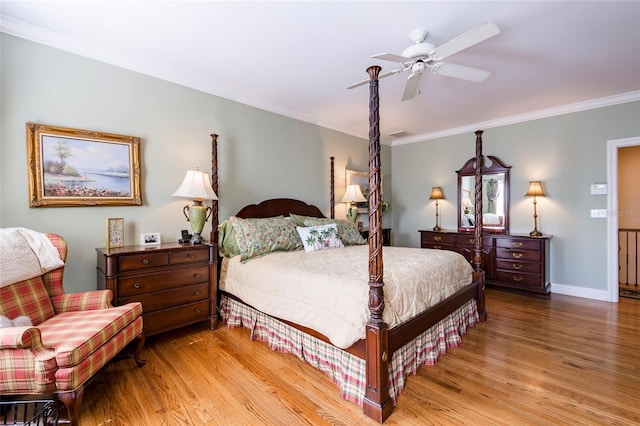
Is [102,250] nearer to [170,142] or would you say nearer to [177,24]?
[170,142]

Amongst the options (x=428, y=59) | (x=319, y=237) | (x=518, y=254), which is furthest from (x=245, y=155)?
(x=518, y=254)

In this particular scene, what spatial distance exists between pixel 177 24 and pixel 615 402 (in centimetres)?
403

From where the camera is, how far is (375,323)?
1.78m

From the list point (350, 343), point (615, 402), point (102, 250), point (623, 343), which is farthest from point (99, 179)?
point (623, 343)

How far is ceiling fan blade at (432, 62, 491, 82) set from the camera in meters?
2.32

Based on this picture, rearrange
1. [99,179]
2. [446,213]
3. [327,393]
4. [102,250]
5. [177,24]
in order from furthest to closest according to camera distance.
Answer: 1. [446,213]
2. [99,179]
3. [102,250]
4. [177,24]
5. [327,393]

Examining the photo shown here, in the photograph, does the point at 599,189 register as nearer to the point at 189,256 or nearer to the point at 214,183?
the point at 214,183

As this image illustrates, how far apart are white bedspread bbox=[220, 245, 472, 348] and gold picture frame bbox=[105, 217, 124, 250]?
98 cm

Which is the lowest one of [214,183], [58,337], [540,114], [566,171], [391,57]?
[58,337]

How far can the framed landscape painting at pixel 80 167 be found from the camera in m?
2.41

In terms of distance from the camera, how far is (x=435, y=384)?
6.82ft

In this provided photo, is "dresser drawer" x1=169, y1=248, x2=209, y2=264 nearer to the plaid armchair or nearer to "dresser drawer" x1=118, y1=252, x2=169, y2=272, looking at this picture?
"dresser drawer" x1=118, y1=252, x2=169, y2=272

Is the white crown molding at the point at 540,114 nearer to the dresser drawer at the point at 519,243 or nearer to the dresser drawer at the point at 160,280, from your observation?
the dresser drawer at the point at 519,243

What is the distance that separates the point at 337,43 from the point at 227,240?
218 cm
